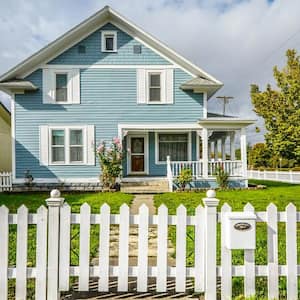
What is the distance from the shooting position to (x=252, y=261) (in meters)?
3.45

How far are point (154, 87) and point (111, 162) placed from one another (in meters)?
4.09

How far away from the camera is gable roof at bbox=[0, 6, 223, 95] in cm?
1570

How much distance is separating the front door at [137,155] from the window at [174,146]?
2.74 feet

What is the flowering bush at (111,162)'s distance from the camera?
15141 mm

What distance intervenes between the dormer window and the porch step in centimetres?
608

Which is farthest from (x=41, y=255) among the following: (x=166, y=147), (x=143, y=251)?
(x=166, y=147)

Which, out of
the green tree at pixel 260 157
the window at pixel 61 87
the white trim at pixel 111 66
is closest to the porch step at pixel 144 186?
the window at pixel 61 87

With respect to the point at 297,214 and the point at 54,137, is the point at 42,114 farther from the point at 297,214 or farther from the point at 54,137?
the point at 297,214

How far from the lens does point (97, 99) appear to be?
16.4m

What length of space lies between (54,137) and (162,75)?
5707mm

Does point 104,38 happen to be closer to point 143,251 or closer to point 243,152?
point 243,152

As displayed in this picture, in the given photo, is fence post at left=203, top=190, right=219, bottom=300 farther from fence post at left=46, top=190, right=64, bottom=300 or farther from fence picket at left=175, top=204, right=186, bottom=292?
fence post at left=46, top=190, right=64, bottom=300

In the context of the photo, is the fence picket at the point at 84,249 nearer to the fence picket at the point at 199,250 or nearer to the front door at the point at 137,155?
the fence picket at the point at 199,250

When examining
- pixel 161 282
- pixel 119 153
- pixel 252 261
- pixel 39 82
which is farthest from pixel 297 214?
pixel 39 82
